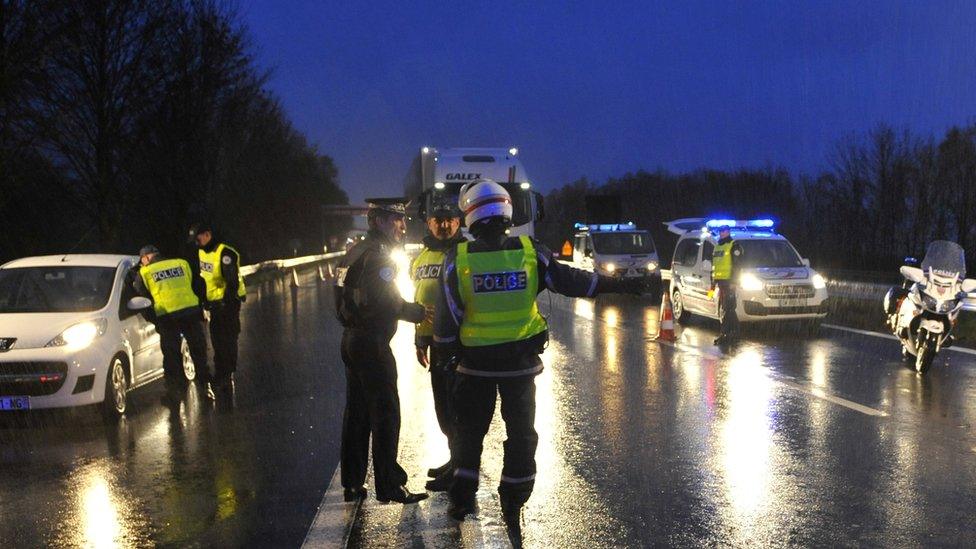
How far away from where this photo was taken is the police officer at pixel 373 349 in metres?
6.13

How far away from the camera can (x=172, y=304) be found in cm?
1033

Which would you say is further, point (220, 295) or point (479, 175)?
point (479, 175)

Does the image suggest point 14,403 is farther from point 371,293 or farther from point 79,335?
point 371,293

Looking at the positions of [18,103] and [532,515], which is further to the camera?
[18,103]

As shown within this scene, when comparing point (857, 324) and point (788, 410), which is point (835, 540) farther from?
point (857, 324)

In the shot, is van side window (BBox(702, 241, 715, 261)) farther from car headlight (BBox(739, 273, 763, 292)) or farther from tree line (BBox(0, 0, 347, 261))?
tree line (BBox(0, 0, 347, 261))

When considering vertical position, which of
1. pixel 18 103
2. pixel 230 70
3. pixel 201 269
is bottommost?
pixel 201 269

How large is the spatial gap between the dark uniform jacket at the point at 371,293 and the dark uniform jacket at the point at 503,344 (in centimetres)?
69

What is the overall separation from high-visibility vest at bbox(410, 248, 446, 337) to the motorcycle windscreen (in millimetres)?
7445

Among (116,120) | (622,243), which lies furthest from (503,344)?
(116,120)

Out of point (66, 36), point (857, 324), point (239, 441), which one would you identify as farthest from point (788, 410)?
point (66, 36)

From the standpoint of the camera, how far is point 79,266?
1072cm

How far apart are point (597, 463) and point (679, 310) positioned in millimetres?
12570

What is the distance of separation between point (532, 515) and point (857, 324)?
1441 centimetres
